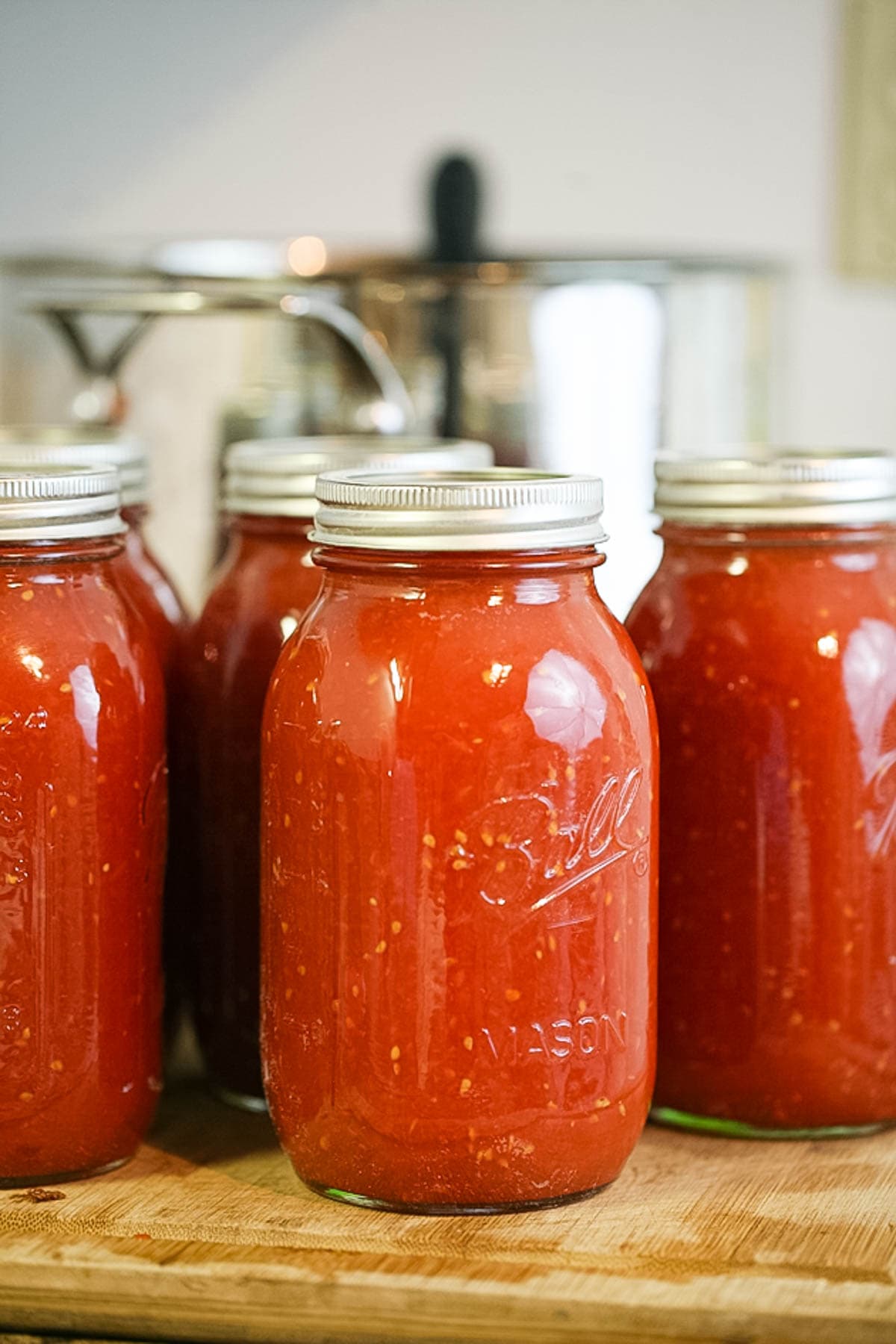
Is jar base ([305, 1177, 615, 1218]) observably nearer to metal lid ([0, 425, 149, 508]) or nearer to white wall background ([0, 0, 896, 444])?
metal lid ([0, 425, 149, 508])

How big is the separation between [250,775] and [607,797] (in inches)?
7.6

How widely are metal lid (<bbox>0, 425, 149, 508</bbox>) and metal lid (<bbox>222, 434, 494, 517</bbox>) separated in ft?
0.17

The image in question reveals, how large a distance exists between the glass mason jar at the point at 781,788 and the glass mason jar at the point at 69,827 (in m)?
0.23

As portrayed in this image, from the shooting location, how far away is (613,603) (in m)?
1.20

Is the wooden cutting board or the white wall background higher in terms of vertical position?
the white wall background

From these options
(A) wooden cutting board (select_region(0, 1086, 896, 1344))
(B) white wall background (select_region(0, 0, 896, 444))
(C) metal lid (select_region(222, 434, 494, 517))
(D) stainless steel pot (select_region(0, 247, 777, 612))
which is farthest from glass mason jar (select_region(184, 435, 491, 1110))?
(B) white wall background (select_region(0, 0, 896, 444))

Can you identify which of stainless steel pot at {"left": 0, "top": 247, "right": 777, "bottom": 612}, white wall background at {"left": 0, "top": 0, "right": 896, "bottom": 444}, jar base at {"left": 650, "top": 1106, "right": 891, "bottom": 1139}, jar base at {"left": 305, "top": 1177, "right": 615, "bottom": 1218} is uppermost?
white wall background at {"left": 0, "top": 0, "right": 896, "bottom": 444}

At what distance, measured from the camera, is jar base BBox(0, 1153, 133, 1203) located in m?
0.68

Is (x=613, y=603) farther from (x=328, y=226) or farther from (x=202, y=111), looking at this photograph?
(x=202, y=111)

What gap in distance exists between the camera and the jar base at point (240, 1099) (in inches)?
30.9

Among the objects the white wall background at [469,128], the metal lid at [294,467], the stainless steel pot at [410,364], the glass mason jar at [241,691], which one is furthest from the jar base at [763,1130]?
the white wall background at [469,128]

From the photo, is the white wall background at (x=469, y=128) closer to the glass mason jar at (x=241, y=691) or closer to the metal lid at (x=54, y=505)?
the glass mason jar at (x=241, y=691)

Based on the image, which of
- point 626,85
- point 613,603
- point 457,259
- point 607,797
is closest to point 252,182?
point 626,85

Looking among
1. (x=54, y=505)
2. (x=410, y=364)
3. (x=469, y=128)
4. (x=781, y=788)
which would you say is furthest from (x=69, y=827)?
(x=469, y=128)
